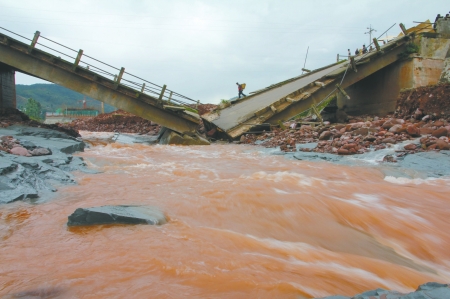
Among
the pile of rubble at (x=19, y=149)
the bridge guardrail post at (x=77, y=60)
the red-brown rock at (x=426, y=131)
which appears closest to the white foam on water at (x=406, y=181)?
the red-brown rock at (x=426, y=131)

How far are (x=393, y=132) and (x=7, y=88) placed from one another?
18.3 metres

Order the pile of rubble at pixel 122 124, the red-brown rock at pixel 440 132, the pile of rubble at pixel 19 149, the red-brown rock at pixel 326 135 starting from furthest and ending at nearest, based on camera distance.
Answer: the pile of rubble at pixel 122 124 < the red-brown rock at pixel 326 135 < the red-brown rock at pixel 440 132 < the pile of rubble at pixel 19 149

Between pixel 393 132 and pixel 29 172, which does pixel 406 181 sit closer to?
pixel 393 132

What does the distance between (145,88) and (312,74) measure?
12322mm

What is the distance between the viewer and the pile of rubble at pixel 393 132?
8430 mm

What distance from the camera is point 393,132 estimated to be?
9438 mm

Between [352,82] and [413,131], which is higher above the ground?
[352,82]

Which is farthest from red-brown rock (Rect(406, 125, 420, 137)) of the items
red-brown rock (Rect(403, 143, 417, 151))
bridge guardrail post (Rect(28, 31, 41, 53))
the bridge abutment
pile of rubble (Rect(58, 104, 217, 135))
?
pile of rubble (Rect(58, 104, 217, 135))

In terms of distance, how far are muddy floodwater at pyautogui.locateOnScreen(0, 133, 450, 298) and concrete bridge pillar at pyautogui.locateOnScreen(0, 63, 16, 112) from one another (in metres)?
14.1

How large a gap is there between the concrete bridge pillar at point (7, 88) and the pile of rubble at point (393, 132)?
12.7 meters

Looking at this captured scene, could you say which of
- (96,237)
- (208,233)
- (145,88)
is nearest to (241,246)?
(208,233)

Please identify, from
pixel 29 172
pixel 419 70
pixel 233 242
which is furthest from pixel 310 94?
pixel 233 242

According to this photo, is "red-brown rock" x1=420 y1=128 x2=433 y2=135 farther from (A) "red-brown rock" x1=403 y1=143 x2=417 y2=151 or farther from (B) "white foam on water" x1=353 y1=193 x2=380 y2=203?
(B) "white foam on water" x1=353 y1=193 x2=380 y2=203

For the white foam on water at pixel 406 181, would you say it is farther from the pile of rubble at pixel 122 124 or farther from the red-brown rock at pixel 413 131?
the pile of rubble at pixel 122 124
